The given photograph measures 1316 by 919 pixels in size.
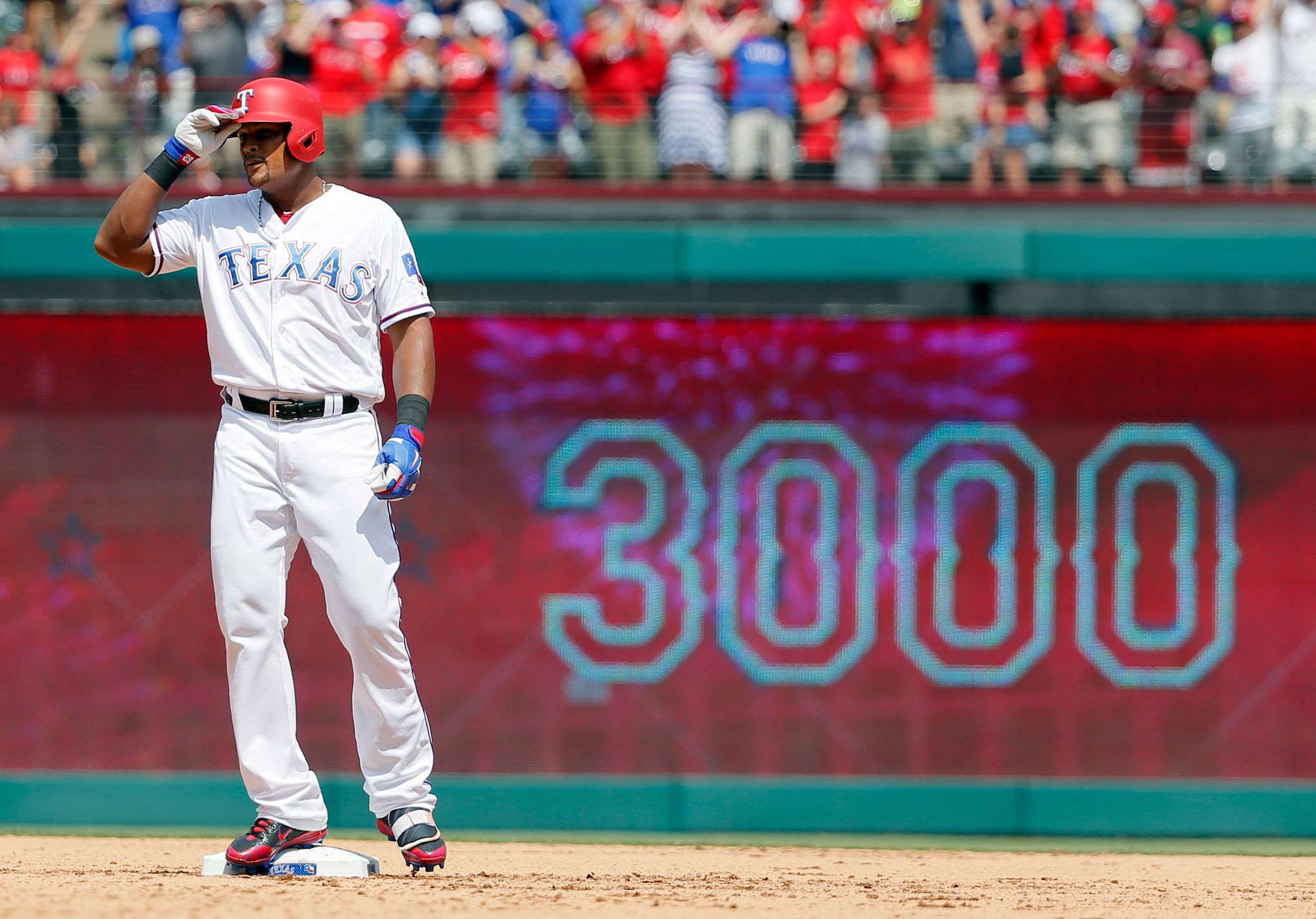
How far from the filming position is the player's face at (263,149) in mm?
5027

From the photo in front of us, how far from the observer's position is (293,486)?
→ 499 centimetres

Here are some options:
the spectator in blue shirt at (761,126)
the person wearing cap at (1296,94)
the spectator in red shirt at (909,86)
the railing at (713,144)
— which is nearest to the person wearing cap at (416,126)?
the railing at (713,144)

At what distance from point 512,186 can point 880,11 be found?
2.32m

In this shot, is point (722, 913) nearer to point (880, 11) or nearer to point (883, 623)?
point (883, 623)

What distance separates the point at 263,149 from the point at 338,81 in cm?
383

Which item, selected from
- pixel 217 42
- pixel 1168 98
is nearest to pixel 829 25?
pixel 1168 98

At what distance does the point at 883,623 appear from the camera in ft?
25.5

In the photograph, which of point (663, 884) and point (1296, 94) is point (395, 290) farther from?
→ point (1296, 94)

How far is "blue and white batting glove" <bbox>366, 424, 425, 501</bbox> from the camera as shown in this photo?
4.82 m

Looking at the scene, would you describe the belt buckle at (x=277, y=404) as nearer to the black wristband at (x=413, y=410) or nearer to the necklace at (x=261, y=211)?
the black wristband at (x=413, y=410)

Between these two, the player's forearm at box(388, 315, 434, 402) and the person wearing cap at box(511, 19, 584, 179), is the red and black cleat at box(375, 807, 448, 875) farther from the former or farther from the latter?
the person wearing cap at box(511, 19, 584, 179)

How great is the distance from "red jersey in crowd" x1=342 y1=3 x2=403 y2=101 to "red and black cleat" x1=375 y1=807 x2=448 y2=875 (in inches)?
187

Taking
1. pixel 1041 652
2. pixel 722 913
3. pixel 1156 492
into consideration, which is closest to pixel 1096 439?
pixel 1156 492

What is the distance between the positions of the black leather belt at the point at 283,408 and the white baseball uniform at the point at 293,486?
0.05 ft
